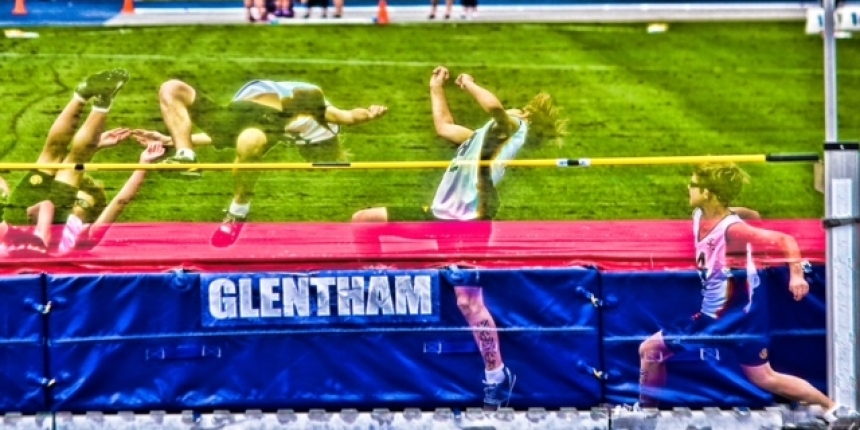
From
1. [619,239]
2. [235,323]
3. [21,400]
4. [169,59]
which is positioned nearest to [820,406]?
[619,239]

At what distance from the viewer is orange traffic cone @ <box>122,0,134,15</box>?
19156 millimetres

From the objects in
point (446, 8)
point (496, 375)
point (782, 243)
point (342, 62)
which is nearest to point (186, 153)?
point (342, 62)

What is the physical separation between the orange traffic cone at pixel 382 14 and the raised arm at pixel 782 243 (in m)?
11.7

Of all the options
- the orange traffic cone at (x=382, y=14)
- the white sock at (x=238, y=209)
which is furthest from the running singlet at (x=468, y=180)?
the orange traffic cone at (x=382, y=14)

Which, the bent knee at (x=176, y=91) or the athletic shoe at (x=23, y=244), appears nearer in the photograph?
the athletic shoe at (x=23, y=244)

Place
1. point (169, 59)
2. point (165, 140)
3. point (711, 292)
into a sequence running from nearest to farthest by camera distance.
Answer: point (711, 292) → point (165, 140) → point (169, 59)

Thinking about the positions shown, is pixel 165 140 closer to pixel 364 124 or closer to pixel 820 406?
pixel 364 124

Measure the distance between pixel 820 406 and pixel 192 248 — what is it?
164 inches

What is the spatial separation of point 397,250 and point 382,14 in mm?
11384

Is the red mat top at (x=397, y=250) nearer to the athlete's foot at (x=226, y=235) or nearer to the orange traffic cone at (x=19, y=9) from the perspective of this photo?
the athlete's foot at (x=226, y=235)

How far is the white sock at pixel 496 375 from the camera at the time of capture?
320 inches

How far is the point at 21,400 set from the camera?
26.6 ft

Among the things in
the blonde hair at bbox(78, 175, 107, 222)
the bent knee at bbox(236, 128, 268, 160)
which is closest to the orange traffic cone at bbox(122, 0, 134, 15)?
the bent knee at bbox(236, 128, 268, 160)

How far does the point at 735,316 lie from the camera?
26.5 ft
